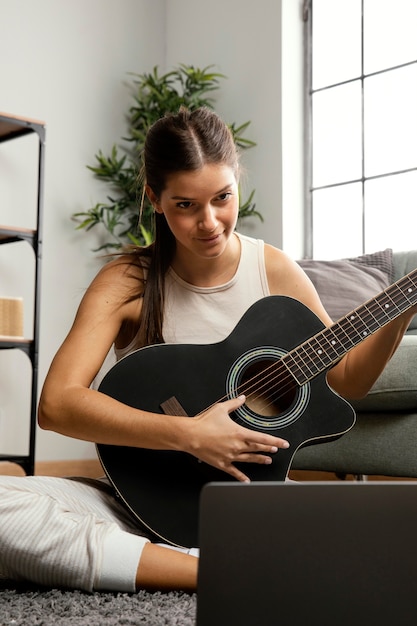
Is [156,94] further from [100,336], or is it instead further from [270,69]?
[100,336]

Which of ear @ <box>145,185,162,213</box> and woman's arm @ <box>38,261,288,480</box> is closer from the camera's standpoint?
woman's arm @ <box>38,261,288,480</box>

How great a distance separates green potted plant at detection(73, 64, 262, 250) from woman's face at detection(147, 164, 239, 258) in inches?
84.9

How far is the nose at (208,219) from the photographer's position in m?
1.35

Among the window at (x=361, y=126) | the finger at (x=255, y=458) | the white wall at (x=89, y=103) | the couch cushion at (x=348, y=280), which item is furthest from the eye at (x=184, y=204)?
the white wall at (x=89, y=103)

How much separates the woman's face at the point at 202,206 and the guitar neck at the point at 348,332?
9.3 inches

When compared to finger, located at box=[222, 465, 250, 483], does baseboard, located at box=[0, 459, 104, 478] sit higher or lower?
lower

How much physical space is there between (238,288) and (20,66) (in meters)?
2.42

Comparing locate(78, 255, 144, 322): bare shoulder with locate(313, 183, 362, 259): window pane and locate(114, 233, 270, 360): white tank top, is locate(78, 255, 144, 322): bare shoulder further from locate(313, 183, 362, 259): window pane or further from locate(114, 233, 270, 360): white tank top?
locate(313, 183, 362, 259): window pane

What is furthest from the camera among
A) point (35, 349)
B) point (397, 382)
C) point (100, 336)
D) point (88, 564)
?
point (35, 349)

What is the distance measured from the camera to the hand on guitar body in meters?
1.22

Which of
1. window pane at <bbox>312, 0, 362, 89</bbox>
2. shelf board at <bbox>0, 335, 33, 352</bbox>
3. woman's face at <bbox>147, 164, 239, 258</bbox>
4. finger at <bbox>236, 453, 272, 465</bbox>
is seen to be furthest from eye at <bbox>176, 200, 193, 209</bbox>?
window pane at <bbox>312, 0, 362, 89</bbox>

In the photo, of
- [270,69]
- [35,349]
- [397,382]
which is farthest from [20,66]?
[397,382]

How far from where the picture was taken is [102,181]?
12.4ft

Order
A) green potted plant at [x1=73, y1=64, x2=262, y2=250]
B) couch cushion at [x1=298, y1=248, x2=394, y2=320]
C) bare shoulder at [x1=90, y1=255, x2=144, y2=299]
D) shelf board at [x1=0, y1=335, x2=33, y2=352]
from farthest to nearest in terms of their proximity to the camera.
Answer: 1. green potted plant at [x1=73, y1=64, x2=262, y2=250]
2. shelf board at [x1=0, y1=335, x2=33, y2=352]
3. couch cushion at [x1=298, y1=248, x2=394, y2=320]
4. bare shoulder at [x1=90, y1=255, x2=144, y2=299]
